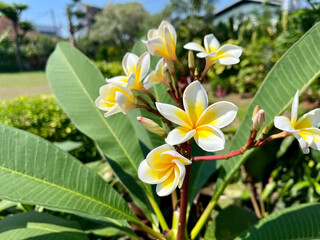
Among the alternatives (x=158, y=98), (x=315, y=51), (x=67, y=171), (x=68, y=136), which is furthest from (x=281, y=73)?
(x=68, y=136)

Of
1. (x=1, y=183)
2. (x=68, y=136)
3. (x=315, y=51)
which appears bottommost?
(x=68, y=136)

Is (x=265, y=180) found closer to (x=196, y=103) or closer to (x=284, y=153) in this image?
(x=284, y=153)

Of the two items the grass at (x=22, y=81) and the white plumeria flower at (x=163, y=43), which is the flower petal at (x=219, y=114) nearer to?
the white plumeria flower at (x=163, y=43)

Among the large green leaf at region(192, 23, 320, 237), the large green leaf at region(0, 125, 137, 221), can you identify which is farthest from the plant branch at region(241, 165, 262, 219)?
the large green leaf at region(0, 125, 137, 221)

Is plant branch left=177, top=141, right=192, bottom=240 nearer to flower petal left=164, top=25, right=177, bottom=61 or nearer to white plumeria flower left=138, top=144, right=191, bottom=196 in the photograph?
white plumeria flower left=138, top=144, right=191, bottom=196

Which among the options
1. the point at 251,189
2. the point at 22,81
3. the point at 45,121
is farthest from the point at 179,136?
the point at 22,81

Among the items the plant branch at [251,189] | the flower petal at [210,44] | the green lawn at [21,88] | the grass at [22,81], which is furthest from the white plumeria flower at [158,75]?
the grass at [22,81]
